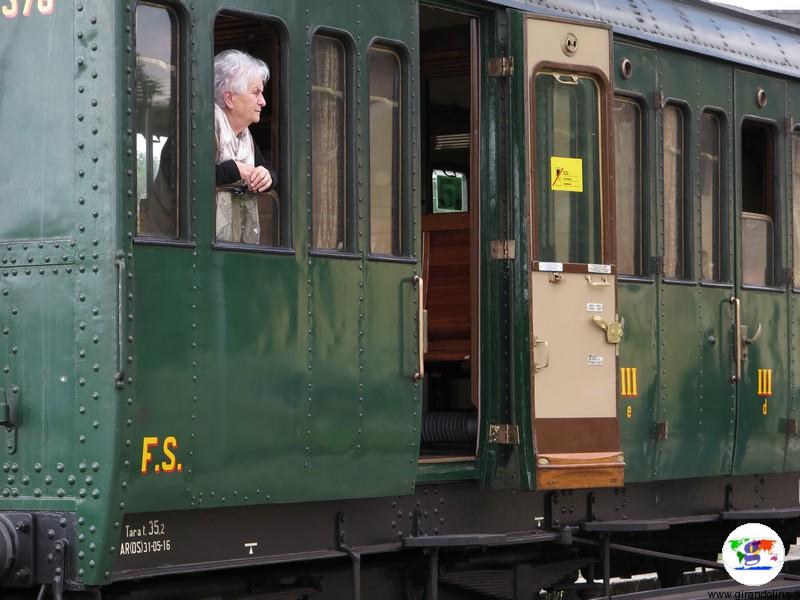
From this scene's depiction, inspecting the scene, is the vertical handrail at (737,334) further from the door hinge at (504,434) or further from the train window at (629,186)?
the door hinge at (504,434)

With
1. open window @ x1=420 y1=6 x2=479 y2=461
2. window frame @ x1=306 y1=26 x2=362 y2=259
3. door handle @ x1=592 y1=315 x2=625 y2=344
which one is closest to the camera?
window frame @ x1=306 y1=26 x2=362 y2=259

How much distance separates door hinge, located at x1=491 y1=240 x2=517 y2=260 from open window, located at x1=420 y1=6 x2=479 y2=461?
0.35ft

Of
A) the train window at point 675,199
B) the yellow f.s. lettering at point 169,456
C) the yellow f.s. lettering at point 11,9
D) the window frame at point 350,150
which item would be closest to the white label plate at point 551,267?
the window frame at point 350,150

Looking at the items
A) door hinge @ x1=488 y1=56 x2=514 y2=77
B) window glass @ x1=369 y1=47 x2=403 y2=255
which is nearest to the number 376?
window glass @ x1=369 y1=47 x2=403 y2=255

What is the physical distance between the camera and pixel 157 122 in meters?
6.56

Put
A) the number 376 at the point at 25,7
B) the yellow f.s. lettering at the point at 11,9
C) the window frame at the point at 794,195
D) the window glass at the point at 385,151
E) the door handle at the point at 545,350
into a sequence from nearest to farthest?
the number 376 at the point at 25,7
the yellow f.s. lettering at the point at 11,9
the window glass at the point at 385,151
the door handle at the point at 545,350
the window frame at the point at 794,195

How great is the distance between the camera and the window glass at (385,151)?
24.7 ft

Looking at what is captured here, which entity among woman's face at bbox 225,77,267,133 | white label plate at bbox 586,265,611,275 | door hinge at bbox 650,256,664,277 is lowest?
white label plate at bbox 586,265,611,275

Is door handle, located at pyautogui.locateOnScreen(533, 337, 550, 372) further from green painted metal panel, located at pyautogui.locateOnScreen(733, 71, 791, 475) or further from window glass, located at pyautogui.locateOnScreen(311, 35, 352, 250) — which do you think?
green painted metal panel, located at pyautogui.locateOnScreen(733, 71, 791, 475)

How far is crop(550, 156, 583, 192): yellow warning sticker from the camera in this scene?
8.32 meters

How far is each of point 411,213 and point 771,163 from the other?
3.67 meters

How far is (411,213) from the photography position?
765 centimetres

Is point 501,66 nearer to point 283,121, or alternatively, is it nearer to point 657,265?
point 283,121

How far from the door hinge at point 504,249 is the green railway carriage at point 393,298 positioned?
16 millimetres
